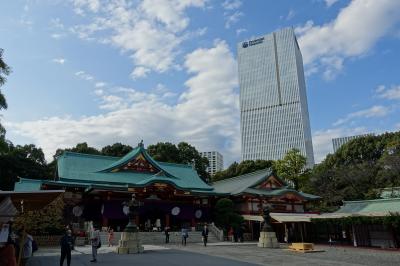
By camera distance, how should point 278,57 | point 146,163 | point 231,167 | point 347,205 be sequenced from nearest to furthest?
point 347,205
point 146,163
point 231,167
point 278,57

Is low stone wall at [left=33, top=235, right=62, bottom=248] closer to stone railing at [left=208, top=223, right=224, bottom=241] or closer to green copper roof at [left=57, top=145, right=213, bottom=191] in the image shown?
green copper roof at [left=57, top=145, right=213, bottom=191]

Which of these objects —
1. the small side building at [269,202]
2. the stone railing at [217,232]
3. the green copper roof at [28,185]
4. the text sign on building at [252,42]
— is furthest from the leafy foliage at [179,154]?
the text sign on building at [252,42]

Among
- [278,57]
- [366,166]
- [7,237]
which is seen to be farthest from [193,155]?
[278,57]

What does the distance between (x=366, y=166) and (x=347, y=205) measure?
9611mm

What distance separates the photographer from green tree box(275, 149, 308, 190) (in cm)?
4897

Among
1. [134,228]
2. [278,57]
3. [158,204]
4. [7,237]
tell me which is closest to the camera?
[7,237]

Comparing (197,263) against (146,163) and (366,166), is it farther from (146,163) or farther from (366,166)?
(366,166)

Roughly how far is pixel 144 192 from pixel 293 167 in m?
23.6

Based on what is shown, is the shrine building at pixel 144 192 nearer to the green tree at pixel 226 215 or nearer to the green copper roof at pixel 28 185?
the green copper roof at pixel 28 185

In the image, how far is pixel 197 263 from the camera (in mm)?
14453

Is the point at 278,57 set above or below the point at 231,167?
above

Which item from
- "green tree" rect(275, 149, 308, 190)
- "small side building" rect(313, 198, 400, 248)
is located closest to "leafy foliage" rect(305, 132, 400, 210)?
"green tree" rect(275, 149, 308, 190)

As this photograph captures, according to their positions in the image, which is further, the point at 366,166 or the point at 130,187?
the point at 366,166

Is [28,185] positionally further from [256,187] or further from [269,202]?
[269,202]
